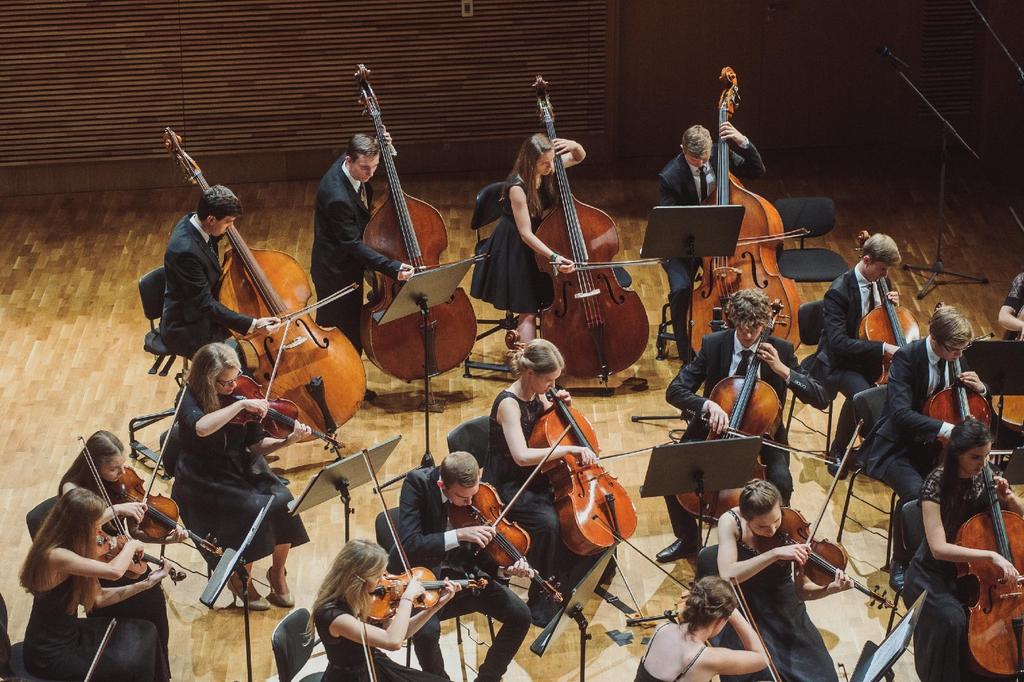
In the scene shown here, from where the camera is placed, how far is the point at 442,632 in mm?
5324

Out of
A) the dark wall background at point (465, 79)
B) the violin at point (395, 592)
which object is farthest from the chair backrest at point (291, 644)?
the dark wall background at point (465, 79)

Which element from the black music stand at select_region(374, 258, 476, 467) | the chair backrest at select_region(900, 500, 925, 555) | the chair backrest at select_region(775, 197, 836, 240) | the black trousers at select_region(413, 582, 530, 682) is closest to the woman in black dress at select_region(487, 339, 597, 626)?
the black trousers at select_region(413, 582, 530, 682)

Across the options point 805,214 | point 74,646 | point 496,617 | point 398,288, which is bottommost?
point 496,617

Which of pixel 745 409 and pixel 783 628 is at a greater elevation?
pixel 745 409

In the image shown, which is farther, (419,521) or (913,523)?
(913,523)

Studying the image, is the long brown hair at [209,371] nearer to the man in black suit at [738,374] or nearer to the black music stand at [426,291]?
the black music stand at [426,291]

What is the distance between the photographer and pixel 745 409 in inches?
209

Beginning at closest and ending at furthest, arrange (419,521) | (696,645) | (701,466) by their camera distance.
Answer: (696,645) < (701,466) < (419,521)

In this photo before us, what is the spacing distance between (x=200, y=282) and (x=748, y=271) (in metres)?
2.64

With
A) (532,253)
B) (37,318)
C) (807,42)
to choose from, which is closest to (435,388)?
(532,253)

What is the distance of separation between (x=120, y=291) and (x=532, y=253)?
3.06 meters

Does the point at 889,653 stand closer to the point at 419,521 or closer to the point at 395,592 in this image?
the point at 395,592

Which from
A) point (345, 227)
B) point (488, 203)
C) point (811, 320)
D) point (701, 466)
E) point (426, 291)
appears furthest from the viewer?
point (488, 203)

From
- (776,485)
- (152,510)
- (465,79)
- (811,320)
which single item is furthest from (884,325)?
(465,79)
